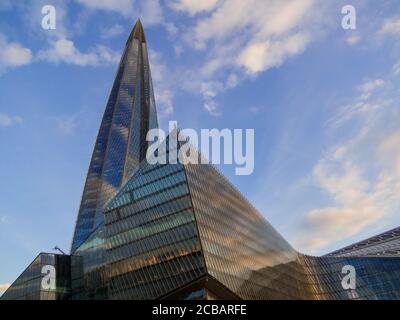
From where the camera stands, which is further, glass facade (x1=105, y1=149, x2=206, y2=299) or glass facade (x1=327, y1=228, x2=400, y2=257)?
glass facade (x1=327, y1=228, x2=400, y2=257)

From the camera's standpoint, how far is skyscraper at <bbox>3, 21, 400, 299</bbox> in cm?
5953

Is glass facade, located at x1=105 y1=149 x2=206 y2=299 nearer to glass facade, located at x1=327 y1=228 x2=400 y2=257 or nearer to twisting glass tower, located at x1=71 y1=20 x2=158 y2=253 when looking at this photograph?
glass facade, located at x1=327 y1=228 x2=400 y2=257

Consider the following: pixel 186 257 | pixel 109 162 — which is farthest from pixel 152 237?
pixel 109 162

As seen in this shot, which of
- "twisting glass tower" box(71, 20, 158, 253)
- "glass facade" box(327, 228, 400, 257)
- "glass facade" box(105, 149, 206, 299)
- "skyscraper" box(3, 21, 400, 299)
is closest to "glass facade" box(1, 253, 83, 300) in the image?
"skyscraper" box(3, 21, 400, 299)

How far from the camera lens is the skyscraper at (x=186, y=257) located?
195 feet

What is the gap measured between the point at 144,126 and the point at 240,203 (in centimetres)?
12004

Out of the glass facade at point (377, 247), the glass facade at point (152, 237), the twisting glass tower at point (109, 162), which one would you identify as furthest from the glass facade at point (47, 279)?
the twisting glass tower at point (109, 162)

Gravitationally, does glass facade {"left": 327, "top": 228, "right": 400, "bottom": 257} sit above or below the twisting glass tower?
below

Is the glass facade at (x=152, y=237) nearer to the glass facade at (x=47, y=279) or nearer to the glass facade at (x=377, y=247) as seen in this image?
the glass facade at (x=47, y=279)

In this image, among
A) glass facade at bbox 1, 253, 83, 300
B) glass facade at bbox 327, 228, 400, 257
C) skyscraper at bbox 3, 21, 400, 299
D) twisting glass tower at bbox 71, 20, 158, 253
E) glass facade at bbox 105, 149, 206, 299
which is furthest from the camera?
twisting glass tower at bbox 71, 20, 158, 253

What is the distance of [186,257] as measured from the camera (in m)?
58.8

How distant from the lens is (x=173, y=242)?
6094 centimetres
